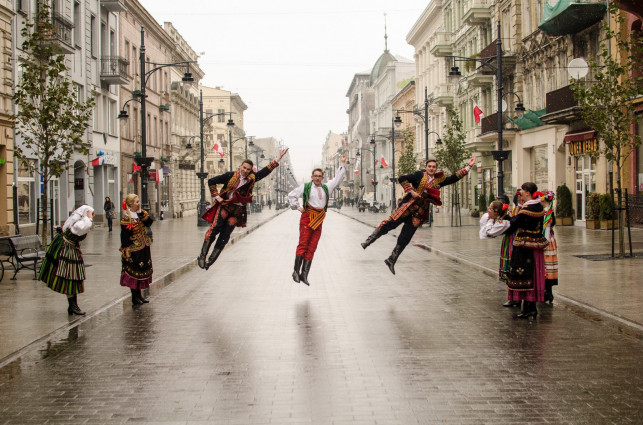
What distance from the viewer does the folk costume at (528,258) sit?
9.09m

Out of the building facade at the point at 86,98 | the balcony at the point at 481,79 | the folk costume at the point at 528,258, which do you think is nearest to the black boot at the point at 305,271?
the folk costume at the point at 528,258

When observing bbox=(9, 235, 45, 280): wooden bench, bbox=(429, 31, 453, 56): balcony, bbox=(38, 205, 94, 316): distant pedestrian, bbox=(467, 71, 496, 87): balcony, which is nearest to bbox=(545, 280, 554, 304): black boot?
bbox=(38, 205, 94, 316): distant pedestrian

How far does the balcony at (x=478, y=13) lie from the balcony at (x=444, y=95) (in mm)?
9710

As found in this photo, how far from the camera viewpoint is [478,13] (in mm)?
43656

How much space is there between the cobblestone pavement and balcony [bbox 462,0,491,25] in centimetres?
3540

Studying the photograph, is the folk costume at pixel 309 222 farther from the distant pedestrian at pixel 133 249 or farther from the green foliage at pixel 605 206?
the green foliage at pixel 605 206

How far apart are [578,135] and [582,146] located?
482 mm

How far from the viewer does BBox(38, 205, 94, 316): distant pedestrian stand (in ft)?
31.6

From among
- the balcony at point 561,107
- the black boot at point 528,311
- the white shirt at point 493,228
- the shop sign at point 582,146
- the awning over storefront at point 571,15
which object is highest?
the awning over storefront at point 571,15

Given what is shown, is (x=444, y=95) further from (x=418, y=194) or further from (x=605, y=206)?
(x=418, y=194)

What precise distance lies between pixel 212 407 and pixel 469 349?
2934mm

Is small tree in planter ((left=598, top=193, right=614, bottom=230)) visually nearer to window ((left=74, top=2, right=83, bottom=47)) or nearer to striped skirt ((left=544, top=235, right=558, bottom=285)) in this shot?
striped skirt ((left=544, top=235, right=558, bottom=285))

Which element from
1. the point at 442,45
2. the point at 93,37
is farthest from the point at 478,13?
the point at 93,37

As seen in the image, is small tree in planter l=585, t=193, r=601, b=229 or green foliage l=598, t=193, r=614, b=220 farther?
small tree in planter l=585, t=193, r=601, b=229
